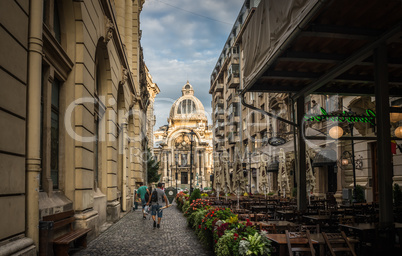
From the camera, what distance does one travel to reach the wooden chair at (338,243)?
5595 millimetres

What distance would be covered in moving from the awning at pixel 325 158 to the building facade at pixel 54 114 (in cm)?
1089

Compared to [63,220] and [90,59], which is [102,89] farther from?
[63,220]

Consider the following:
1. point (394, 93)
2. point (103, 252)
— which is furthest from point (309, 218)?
point (103, 252)

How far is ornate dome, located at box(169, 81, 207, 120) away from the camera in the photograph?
125m

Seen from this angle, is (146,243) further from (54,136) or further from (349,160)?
(349,160)

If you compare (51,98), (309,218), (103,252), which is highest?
(51,98)

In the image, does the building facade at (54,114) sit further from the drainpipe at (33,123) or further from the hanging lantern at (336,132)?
the hanging lantern at (336,132)

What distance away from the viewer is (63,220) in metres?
8.48

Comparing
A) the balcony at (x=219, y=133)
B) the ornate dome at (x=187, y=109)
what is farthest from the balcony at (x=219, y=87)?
the ornate dome at (x=187, y=109)

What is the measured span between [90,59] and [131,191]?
55.4 feet

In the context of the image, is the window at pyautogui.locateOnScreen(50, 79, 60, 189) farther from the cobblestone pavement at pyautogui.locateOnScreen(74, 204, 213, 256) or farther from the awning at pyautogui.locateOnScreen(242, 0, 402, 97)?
the awning at pyautogui.locateOnScreen(242, 0, 402, 97)

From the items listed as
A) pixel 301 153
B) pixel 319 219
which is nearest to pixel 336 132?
pixel 301 153

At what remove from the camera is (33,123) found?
247 inches

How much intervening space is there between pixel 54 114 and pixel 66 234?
2.81 metres
